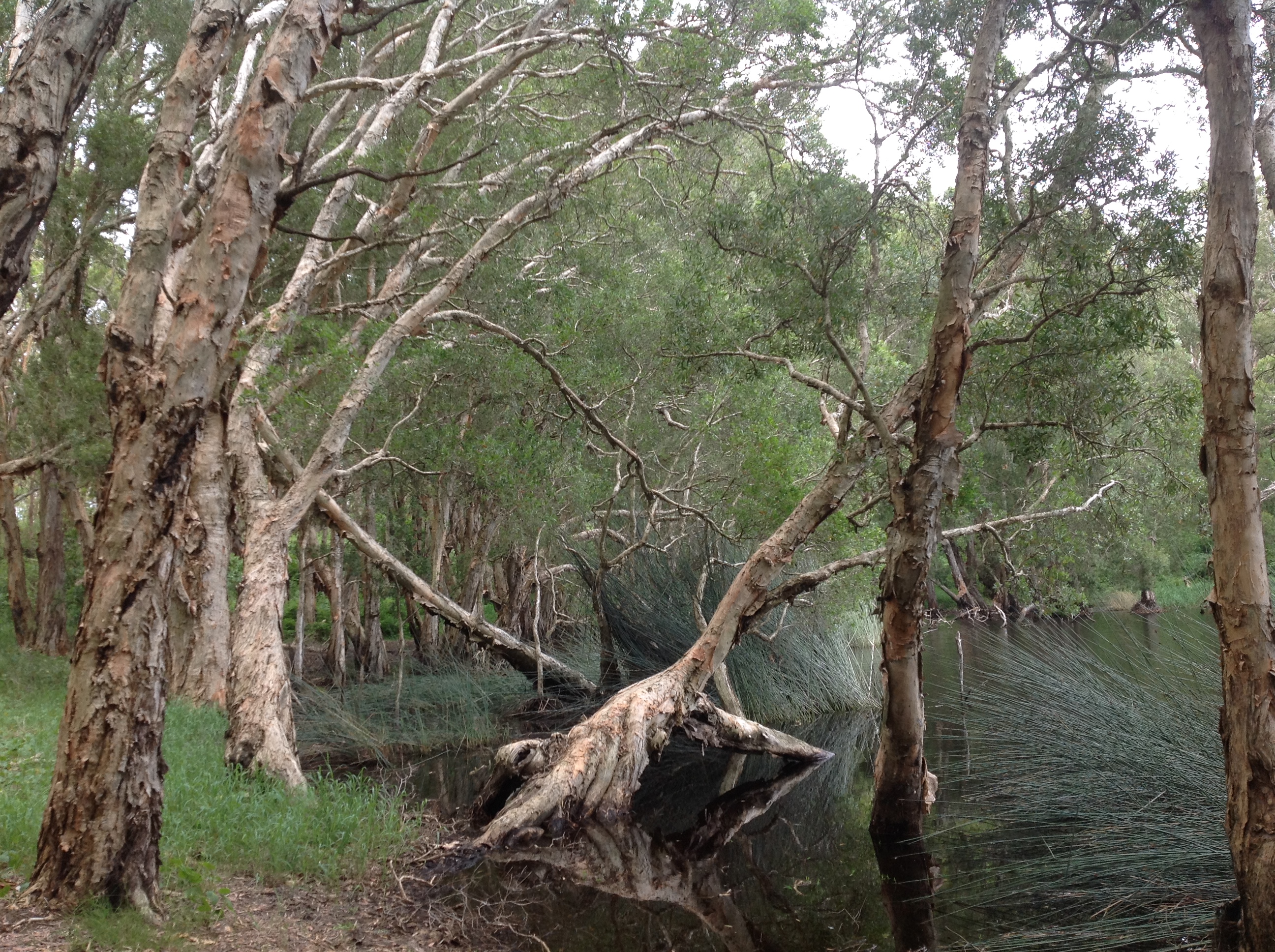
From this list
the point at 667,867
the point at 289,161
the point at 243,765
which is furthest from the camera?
the point at 243,765

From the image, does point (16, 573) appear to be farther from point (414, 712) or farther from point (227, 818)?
point (227, 818)

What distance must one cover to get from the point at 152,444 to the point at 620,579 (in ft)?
25.7

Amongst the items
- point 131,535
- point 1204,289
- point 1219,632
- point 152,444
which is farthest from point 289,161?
point 1219,632

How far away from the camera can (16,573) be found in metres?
13.4

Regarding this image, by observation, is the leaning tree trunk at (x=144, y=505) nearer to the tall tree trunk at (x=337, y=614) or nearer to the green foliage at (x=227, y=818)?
the green foliage at (x=227, y=818)

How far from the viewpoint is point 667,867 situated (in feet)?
21.1

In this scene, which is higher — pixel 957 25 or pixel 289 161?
pixel 957 25

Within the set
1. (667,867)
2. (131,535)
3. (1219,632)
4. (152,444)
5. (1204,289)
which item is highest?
(1204,289)

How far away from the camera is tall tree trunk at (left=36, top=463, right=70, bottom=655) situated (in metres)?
13.3

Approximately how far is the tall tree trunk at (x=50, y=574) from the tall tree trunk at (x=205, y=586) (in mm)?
4630

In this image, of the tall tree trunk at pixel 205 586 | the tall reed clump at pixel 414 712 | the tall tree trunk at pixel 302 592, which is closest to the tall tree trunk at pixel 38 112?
the tall tree trunk at pixel 205 586

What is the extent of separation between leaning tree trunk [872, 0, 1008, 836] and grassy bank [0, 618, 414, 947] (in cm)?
328

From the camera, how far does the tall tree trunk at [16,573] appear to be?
13.0 metres

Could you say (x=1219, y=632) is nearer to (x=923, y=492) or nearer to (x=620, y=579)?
(x=923, y=492)
